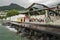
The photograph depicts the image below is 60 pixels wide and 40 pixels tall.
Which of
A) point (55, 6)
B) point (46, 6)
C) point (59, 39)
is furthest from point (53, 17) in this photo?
point (59, 39)

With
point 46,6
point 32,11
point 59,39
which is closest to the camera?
point 59,39

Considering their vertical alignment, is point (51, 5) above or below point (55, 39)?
above

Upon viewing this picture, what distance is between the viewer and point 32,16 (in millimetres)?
59906

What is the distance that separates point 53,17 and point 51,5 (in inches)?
240

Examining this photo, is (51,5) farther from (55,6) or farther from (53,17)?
(53,17)

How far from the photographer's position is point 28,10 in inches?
2084

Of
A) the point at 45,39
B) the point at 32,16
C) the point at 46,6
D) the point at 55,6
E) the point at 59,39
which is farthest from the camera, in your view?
the point at 32,16

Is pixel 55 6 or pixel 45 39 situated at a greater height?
pixel 55 6

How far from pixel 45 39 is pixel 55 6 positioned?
1816cm

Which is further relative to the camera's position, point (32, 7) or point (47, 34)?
point (32, 7)

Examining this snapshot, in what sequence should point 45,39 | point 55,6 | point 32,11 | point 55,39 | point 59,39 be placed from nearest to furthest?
point 59,39 → point 55,39 → point 45,39 → point 55,6 → point 32,11

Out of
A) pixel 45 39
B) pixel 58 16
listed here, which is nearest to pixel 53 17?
pixel 58 16

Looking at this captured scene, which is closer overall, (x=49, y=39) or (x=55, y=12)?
(x=49, y=39)

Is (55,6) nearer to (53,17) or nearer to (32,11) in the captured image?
(53,17)
